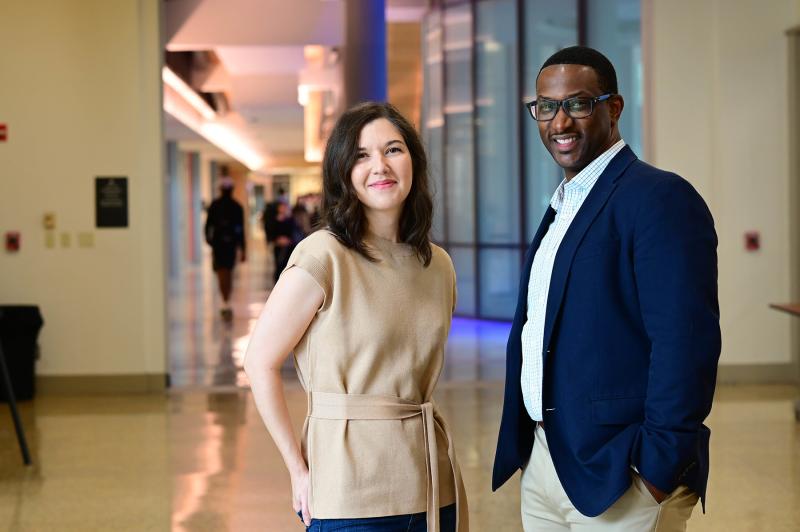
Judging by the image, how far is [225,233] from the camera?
1301 centimetres

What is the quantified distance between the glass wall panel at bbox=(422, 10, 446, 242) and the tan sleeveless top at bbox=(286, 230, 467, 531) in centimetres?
1136

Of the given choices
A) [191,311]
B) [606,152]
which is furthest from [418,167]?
[191,311]

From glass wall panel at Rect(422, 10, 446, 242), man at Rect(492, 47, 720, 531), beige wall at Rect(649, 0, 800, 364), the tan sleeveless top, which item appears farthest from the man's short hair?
glass wall panel at Rect(422, 10, 446, 242)

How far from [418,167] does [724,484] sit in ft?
11.4

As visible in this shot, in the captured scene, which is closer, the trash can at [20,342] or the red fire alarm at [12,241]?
the trash can at [20,342]

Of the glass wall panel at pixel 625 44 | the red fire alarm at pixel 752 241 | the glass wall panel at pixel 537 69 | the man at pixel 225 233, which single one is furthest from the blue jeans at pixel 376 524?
the man at pixel 225 233

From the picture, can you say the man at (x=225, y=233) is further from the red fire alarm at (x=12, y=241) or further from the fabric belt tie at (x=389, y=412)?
the fabric belt tie at (x=389, y=412)

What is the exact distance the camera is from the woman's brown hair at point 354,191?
6.85ft

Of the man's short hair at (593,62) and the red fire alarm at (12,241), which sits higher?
the man's short hair at (593,62)

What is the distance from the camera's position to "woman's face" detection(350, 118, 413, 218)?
81.8 inches

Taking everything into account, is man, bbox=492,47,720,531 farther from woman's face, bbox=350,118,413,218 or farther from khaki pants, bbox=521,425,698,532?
woman's face, bbox=350,118,413,218

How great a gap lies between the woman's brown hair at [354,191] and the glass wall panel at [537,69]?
9.89 metres

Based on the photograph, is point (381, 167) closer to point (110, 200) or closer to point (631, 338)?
point (631, 338)

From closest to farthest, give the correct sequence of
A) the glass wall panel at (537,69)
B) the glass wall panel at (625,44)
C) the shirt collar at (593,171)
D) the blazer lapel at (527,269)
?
the shirt collar at (593,171)
the blazer lapel at (527,269)
the glass wall panel at (625,44)
the glass wall panel at (537,69)
